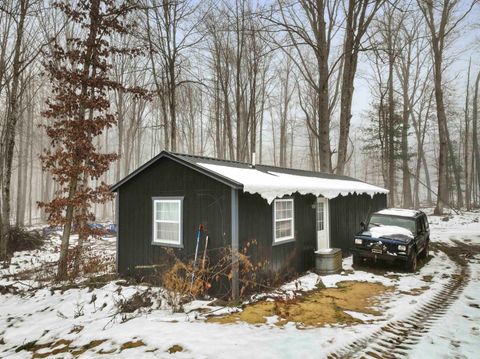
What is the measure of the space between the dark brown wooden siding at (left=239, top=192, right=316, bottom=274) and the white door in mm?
633

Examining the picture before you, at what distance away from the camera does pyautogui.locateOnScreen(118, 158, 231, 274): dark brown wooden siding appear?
9.16 meters

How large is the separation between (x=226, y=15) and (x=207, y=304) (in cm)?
2298

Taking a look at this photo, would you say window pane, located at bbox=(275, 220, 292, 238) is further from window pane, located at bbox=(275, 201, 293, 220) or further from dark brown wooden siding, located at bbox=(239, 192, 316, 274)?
dark brown wooden siding, located at bbox=(239, 192, 316, 274)

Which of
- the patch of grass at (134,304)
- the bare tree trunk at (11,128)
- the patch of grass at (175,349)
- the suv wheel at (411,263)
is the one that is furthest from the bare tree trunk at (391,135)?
the patch of grass at (175,349)

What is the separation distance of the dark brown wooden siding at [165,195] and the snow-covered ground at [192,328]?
3.81 ft

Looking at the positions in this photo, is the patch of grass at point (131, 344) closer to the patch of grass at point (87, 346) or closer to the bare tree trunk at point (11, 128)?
the patch of grass at point (87, 346)

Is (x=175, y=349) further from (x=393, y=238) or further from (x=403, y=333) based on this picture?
(x=393, y=238)

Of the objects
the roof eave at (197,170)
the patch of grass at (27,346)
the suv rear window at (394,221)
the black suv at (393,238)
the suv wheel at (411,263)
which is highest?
the roof eave at (197,170)

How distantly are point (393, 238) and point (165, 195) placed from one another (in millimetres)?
7743

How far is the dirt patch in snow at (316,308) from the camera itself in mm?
6695

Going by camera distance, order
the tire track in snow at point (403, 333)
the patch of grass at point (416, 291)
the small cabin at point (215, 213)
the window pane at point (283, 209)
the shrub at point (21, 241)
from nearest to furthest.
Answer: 1. the tire track in snow at point (403, 333)
2. the patch of grass at point (416, 291)
3. the small cabin at point (215, 213)
4. the window pane at point (283, 209)
5. the shrub at point (21, 241)

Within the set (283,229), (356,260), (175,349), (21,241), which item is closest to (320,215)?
(356,260)

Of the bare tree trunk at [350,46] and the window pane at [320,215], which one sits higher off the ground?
the bare tree trunk at [350,46]

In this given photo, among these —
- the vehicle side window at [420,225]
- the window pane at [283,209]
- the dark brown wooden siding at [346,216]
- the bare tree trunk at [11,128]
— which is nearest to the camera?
the window pane at [283,209]
